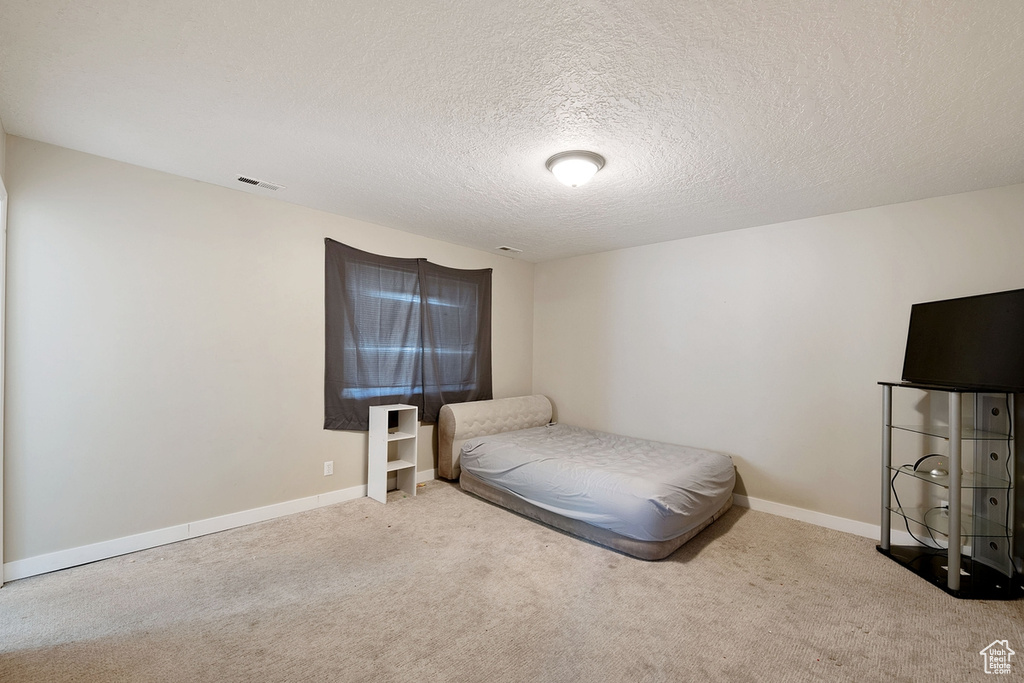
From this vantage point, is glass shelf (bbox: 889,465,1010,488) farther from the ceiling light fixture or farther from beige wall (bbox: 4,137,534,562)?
beige wall (bbox: 4,137,534,562)

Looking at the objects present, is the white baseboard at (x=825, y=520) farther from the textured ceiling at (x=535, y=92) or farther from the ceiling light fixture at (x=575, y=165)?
the ceiling light fixture at (x=575, y=165)

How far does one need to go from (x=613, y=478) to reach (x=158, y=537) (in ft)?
9.88

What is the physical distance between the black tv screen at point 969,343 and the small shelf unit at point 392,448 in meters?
3.70

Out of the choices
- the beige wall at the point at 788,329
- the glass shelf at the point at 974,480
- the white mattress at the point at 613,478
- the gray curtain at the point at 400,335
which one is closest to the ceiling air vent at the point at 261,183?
the gray curtain at the point at 400,335

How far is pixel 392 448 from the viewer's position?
410 cm

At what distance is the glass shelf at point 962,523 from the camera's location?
2.52 meters

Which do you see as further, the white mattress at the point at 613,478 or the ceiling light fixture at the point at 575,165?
the white mattress at the point at 613,478

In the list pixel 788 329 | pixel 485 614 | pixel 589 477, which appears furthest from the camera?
pixel 788 329

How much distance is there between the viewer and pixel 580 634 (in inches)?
78.4

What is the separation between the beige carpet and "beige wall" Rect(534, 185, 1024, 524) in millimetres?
752

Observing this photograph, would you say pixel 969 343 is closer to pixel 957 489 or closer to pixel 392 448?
pixel 957 489

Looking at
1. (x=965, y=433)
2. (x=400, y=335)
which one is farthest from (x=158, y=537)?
(x=965, y=433)

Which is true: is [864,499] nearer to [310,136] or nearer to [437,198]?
[437,198]

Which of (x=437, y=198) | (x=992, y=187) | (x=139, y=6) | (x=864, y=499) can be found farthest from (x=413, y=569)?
(x=992, y=187)
